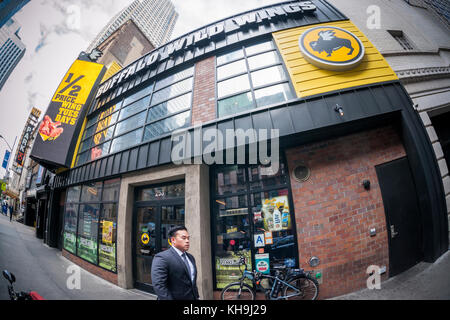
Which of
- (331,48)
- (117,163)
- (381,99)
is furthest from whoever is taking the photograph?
(117,163)

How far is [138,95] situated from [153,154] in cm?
406

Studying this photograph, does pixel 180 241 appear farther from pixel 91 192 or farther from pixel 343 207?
pixel 91 192

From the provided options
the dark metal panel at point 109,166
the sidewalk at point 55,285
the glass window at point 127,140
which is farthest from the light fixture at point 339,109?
the dark metal panel at point 109,166

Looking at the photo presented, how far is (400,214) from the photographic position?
365 cm

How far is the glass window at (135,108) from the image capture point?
6.43 m

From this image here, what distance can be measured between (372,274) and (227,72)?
22.9 feet

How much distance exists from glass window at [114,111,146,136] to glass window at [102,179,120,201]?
7.17 feet

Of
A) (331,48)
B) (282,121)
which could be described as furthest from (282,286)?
(331,48)

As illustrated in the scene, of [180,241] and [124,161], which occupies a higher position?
[124,161]

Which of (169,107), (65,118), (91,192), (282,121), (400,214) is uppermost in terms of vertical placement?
(65,118)

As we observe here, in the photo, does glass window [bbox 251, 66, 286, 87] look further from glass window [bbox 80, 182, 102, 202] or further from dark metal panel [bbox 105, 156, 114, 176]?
glass window [bbox 80, 182, 102, 202]

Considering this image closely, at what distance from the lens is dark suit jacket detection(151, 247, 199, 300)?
205 centimetres

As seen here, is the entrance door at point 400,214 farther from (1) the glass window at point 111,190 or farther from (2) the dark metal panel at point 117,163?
(1) the glass window at point 111,190

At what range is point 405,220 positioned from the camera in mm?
3629
